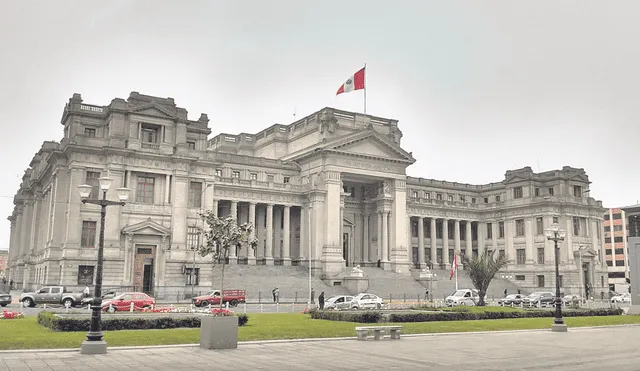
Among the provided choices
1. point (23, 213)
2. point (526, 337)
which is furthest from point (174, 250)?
point (526, 337)

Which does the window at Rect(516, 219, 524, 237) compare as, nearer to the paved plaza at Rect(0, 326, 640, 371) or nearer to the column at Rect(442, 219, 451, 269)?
the column at Rect(442, 219, 451, 269)

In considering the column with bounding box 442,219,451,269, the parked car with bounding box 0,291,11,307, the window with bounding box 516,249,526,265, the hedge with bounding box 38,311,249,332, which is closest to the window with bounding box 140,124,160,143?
the parked car with bounding box 0,291,11,307

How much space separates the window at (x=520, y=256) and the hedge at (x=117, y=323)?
76.3m

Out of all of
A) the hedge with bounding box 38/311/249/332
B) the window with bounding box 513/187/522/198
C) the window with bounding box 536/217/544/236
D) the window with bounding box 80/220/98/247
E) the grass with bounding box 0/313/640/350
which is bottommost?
the grass with bounding box 0/313/640/350

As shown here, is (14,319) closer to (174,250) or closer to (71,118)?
(174,250)

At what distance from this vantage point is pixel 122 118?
5934cm

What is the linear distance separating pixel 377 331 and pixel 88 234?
40411 millimetres

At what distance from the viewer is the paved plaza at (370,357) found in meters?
17.2

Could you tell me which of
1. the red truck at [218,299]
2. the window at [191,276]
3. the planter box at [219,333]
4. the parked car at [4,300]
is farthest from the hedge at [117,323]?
the window at [191,276]

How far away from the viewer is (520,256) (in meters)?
95.8

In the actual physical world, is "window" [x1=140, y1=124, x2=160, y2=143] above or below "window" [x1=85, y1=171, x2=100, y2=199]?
above

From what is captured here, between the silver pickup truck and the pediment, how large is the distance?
10454 mm

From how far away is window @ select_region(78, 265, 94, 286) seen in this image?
5622 cm

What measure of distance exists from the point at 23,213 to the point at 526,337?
7370cm
